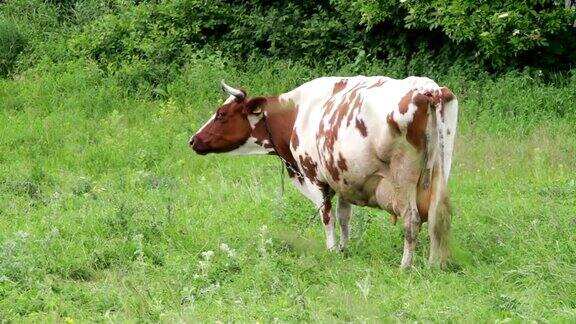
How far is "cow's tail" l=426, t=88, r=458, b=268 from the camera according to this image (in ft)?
22.0

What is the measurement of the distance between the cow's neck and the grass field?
581 mm

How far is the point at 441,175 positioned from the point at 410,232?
0.44m

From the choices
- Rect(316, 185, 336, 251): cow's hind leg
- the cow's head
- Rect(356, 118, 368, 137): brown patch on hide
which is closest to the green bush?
the cow's head

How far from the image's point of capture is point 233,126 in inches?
333

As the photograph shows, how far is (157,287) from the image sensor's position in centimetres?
677

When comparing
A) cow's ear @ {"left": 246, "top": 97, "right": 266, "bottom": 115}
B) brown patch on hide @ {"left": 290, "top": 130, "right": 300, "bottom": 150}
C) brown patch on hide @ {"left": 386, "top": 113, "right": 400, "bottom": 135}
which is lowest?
brown patch on hide @ {"left": 290, "top": 130, "right": 300, "bottom": 150}

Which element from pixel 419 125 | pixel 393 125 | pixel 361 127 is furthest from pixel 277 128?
pixel 419 125

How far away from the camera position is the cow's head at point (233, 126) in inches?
330

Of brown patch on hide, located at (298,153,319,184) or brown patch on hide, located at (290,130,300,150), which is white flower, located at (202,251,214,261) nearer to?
brown patch on hide, located at (298,153,319,184)

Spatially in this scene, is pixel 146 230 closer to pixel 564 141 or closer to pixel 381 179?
pixel 381 179

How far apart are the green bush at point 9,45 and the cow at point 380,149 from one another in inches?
294

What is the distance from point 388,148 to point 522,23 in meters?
5.76

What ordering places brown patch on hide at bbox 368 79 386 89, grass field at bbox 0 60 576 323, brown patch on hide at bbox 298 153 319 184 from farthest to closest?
brown patch on hide at bbox 298 153 319 184
brown patch on hide at bbox 368 79 386 89
grass field at bbox 0 60 576 323

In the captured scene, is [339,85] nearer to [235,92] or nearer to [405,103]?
[235,92]
